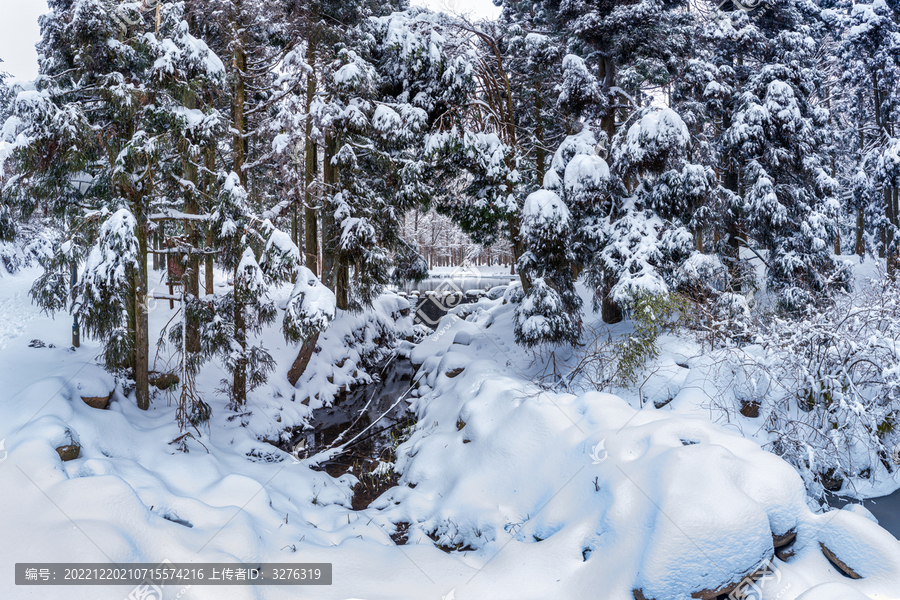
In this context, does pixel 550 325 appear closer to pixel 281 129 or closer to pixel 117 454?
pixel 117 454

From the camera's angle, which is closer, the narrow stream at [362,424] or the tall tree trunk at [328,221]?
the narrow stream at [362,424]

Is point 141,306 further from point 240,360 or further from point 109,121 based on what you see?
point 109,121

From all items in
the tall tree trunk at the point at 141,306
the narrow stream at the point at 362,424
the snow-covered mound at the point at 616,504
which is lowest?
the narrow stream at the point at 362,424

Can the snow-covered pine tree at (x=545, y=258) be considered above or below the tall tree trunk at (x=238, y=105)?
below

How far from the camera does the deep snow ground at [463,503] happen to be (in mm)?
3490

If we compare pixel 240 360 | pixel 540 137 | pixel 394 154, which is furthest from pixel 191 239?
pixel 540 137

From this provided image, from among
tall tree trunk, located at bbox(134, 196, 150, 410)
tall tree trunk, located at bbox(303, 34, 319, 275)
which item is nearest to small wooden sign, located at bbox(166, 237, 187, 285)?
tall tree trunk, located at bbox(134, 196, 150, 410)

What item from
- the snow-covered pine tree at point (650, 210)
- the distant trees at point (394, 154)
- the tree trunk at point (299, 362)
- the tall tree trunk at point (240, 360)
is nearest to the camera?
the distant trees at point (394, 154)

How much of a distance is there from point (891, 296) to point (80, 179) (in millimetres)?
11534

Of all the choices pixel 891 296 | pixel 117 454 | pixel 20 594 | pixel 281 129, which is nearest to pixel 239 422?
pixel 117 454

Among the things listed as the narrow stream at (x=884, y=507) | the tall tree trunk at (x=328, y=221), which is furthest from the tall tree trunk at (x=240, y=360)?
the narrow stream at (x=884, y=507)

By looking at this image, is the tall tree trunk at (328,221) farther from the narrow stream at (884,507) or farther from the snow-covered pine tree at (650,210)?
the narrow stream at (884,507)

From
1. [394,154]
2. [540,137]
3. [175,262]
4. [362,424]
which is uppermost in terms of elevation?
[540,137]

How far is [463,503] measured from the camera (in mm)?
5367
